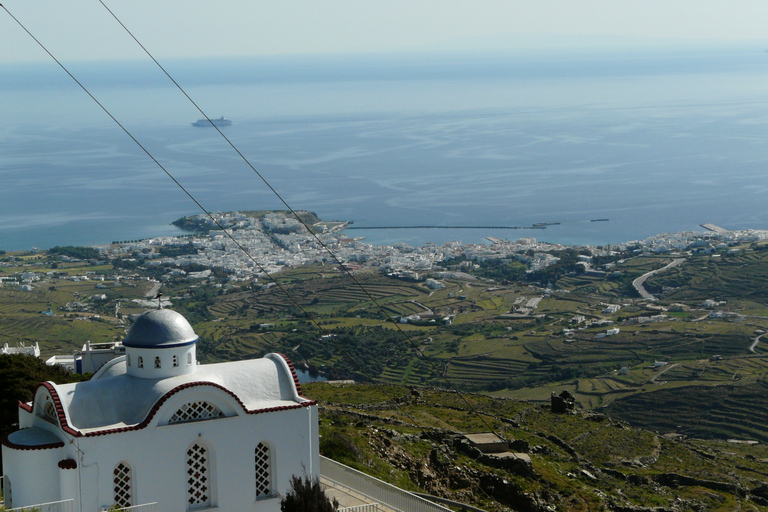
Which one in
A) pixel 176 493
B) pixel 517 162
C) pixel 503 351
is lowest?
pixel 503 351

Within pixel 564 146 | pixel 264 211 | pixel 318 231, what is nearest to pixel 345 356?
pixel 318 231

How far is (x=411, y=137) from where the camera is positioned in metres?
176

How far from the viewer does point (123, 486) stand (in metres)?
13.6

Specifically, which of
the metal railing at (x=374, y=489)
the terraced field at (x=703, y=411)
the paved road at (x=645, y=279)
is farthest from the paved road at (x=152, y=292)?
the metal railing at (x=374, y=489)

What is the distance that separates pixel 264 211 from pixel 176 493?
100 meters

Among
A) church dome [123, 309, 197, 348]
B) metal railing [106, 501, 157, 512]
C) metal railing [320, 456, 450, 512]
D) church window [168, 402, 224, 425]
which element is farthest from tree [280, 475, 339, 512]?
church dome [123, 309, 197, 348]

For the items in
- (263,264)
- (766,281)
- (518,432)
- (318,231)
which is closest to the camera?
(518,432)

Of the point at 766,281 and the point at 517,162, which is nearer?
the point at 766,281

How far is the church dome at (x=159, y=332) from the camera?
47.2 feet

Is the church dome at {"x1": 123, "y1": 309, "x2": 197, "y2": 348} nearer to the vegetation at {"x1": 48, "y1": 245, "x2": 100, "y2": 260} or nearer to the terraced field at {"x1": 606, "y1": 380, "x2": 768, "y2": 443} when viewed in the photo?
the terraced field at {"x1": 606, "y1": 380, "x2": 768, "y2": 443}

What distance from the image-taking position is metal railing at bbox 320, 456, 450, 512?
50.1ft

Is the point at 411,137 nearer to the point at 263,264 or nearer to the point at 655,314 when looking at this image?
the point at 263,264

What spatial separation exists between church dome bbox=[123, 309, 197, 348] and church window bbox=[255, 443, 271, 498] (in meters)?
2.04

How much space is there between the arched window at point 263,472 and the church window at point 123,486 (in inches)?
80.4
